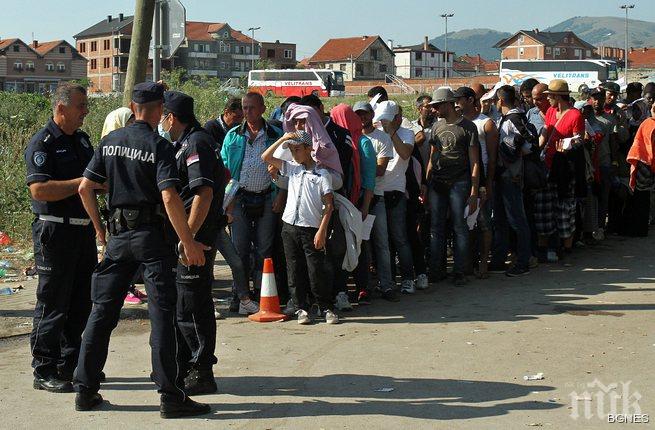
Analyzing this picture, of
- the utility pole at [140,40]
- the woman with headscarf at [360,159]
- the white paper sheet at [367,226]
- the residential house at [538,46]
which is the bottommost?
the white paper sheet at [367,226]

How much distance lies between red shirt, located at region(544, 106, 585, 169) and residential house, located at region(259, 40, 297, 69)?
502 ft

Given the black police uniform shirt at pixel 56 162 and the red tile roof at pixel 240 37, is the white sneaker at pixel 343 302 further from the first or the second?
the red tile roof at pixel 240 37

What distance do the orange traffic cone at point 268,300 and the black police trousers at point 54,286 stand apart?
2298mm

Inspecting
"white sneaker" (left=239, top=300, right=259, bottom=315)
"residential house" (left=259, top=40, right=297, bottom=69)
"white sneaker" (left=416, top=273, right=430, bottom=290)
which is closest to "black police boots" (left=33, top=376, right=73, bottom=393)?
"white sneaker" (left=239, top=300, right=259, bottom=315)

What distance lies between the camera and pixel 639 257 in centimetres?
1215

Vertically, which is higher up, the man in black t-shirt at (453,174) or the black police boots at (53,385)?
the man in black t-shirt at (453,174)

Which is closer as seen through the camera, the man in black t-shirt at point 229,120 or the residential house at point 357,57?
the man in black t-shirt at point 229,120

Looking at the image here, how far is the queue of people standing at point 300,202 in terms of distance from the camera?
19.8 ft

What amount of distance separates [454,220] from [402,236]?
686 mm

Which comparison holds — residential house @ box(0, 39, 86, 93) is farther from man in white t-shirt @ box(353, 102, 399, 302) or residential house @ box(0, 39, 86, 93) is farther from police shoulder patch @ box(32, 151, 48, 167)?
police shoulder patch @ box(32, 151, 48, 167)

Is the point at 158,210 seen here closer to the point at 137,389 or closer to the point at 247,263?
the point at 137,389

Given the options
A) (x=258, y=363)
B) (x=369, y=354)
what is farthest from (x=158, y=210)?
(x=369, y=354)

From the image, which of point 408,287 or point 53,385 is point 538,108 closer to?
point 408,287

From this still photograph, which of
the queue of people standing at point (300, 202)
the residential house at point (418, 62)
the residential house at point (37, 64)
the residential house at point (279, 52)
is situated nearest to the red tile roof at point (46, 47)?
the residential house at point (37, 64)
